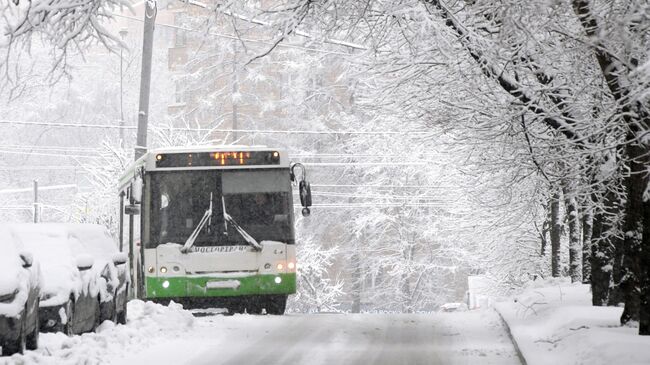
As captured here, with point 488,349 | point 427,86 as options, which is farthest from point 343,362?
point 427,86

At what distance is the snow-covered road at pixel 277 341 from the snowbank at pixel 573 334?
1.26 ft

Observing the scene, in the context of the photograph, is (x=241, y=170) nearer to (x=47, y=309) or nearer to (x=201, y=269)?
(x=201, y=269)

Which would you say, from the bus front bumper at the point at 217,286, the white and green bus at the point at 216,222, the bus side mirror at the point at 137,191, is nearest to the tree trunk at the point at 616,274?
the white and green bus at the point at 216,222

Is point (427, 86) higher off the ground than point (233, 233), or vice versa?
point (427, 86)

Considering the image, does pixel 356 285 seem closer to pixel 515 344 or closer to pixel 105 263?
pixel 105 263

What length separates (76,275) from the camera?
591 inches

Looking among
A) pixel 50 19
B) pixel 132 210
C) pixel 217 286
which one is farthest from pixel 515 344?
pixel 132 210

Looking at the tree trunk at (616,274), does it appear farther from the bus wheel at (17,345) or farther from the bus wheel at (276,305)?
the bus wheel at (17,345)

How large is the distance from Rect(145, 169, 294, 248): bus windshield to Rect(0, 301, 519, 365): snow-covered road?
5.85 feet

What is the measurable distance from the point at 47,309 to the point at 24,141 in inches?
2459

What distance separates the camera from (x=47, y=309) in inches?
555

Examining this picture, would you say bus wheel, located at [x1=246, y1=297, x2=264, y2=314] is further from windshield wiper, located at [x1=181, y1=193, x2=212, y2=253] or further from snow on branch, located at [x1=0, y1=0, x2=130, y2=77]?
snow on branch, located at [x1=0, y1=0, x2=130, y2=77]

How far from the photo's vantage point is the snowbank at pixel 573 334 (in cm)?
1150

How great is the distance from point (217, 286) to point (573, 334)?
8.79 meters
